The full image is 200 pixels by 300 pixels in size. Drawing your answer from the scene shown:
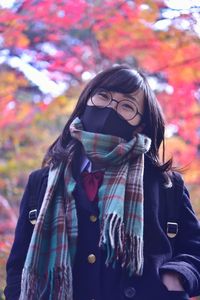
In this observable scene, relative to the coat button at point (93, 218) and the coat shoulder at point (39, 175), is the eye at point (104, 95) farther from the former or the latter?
the coat button at point (93, 218)

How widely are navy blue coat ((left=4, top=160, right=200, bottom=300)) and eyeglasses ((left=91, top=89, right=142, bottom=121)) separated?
22 cm

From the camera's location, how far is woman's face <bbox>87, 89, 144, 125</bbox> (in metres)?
2.21

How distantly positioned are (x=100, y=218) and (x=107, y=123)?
0.41m

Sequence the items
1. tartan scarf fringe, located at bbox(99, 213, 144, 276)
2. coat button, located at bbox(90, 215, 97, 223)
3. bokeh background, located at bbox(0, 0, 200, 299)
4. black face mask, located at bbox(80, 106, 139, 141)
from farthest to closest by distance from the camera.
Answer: bokeh background, located at bbox(0, 0, 200, 299), black face mask, located at bbox(80, 106, 139, 141), coat button, located at bbox(90, 215, 97, 223), tartan scarf fringe, located at bbox(99, 213, 144, 276)

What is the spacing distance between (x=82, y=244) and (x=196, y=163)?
12.3 ft

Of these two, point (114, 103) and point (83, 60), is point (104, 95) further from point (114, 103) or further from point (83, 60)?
point (83, 60)

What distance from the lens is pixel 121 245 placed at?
194 cm

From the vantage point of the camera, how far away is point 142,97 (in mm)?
2244

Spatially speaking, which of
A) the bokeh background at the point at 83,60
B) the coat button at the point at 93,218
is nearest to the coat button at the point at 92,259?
the coat button at the point at 93,218

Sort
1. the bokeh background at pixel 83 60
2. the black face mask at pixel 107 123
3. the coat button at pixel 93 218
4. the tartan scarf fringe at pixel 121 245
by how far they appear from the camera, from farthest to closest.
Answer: the bokeh background at pixel 83 60
the black face mask at pixel 107 123
the coat button at pixel 93 218
the tartan scarf fringe at pixel 121 245

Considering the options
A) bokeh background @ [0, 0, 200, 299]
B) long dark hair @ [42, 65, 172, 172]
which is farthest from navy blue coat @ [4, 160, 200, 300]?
bokeh background @ [0, 0, 200, 299]

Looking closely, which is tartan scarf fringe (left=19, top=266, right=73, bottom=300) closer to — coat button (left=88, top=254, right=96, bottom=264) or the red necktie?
coat button (left=88, top=254, right=96, bottom=264)

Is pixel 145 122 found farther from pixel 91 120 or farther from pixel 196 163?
pixel 196 163

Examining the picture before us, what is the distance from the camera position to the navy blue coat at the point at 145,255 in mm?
1971
